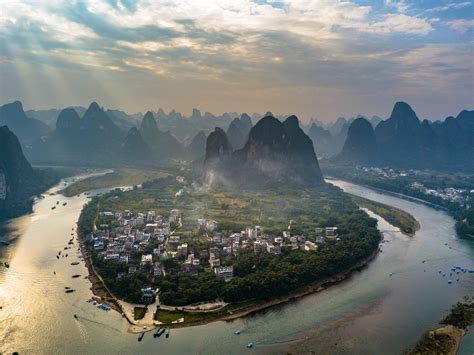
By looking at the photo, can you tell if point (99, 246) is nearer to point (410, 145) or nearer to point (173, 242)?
point (173, 242)

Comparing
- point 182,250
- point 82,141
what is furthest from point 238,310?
point 82,141

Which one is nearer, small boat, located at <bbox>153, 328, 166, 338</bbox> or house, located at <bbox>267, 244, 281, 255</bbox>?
small boat, located at <bbox>153, 328, 166, 338</bbox>

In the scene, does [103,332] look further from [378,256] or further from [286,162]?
[286,162]

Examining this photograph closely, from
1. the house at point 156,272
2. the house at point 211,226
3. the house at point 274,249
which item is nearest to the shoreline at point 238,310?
the house at point 156,272

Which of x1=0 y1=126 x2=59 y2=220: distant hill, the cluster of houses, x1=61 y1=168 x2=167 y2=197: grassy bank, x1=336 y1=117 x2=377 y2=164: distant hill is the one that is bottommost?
x1=61 y1=168 x2=167 y2=197: grassy bank

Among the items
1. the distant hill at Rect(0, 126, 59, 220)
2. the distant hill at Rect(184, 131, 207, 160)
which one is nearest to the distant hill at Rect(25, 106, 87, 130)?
the distant hill at Rect(184, 131, 207, 160)

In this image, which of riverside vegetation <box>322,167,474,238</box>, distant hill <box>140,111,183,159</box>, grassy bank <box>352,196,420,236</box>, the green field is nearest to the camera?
the green field

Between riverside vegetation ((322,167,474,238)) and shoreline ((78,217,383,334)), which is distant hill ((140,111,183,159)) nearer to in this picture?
riverside vegetation ((322,167,474,238))
